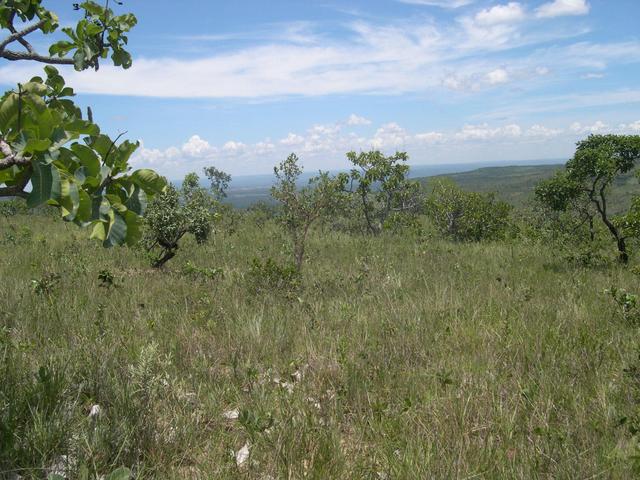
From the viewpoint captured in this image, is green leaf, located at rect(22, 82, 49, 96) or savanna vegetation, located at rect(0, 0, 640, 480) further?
savanna vegetation, located at rect(0, 0, 640, 480)

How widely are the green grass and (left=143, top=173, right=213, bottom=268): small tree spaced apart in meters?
2.40

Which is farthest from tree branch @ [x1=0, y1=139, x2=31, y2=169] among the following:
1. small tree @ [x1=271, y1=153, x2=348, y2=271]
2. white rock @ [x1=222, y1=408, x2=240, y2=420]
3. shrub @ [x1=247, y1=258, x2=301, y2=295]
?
small tree @ [x1=271, y1=153, x2=348, y2=271]

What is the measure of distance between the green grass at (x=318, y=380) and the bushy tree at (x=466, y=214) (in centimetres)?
883

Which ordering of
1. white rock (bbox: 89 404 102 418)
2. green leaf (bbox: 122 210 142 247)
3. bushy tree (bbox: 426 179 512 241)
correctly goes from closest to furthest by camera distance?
green leaf (bbox: 122 210 142 247) < white rock (bbox: 89 404 102 418) < bushy tree (bbox: 426 179 512 241)

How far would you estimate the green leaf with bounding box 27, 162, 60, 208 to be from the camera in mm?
1673

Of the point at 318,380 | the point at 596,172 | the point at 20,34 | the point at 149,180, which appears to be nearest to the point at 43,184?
the point at 149,180

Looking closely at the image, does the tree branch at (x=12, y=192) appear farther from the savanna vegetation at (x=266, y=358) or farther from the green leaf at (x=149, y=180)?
the green leaf at (x=149, y=180)

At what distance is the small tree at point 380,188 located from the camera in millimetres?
16781

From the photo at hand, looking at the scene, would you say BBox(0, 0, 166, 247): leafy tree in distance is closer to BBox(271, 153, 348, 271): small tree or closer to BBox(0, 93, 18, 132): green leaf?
BBox(0, 93, 18, 132): green leaf

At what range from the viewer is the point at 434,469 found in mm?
2658

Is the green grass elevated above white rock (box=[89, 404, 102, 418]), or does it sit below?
below

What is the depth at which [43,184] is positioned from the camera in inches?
66.3

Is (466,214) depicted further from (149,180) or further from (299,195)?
(149,180)

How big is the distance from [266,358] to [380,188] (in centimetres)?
1366
